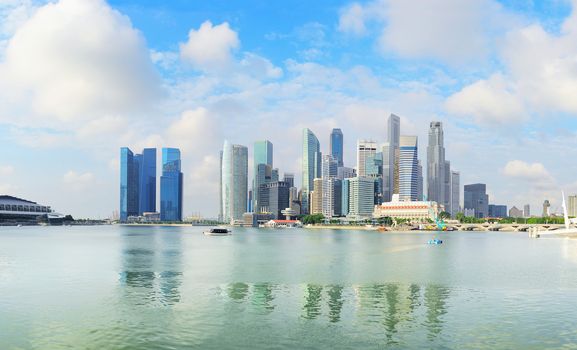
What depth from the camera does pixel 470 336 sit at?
139ft

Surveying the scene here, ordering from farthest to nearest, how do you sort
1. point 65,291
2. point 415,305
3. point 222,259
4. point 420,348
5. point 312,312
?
point 222,259 < point 65,291 < point 415,305 < point 312,312 < point 420,348

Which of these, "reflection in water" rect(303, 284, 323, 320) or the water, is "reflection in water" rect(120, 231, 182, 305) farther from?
"reflection in water" rect(303, 284, 323, 320)

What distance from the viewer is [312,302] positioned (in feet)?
184

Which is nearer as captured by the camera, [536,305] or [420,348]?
[420,348]

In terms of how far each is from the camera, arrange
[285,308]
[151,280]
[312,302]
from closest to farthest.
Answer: [285,308]
[312,302]
[151,280]

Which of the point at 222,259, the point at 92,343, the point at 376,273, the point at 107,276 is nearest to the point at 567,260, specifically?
the point at 376,273

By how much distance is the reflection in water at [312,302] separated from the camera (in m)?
49.8

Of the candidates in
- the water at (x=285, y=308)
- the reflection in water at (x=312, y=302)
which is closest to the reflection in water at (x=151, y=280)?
the water at (x=285, y=308)

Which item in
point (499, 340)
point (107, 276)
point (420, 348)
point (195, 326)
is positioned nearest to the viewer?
point (420, 348)

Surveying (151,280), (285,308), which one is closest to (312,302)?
(285,308)

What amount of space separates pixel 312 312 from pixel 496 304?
20.8 m

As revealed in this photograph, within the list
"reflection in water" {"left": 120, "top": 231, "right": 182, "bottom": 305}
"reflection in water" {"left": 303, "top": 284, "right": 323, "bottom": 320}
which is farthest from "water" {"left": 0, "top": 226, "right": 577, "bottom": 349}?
"reflection in water" {"left": 120, "top": 231, "right": 182, "bottom": 305}

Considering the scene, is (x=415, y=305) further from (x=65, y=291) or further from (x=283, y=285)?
(x=65, y=291)

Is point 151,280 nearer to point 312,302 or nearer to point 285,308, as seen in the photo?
point 312,302
